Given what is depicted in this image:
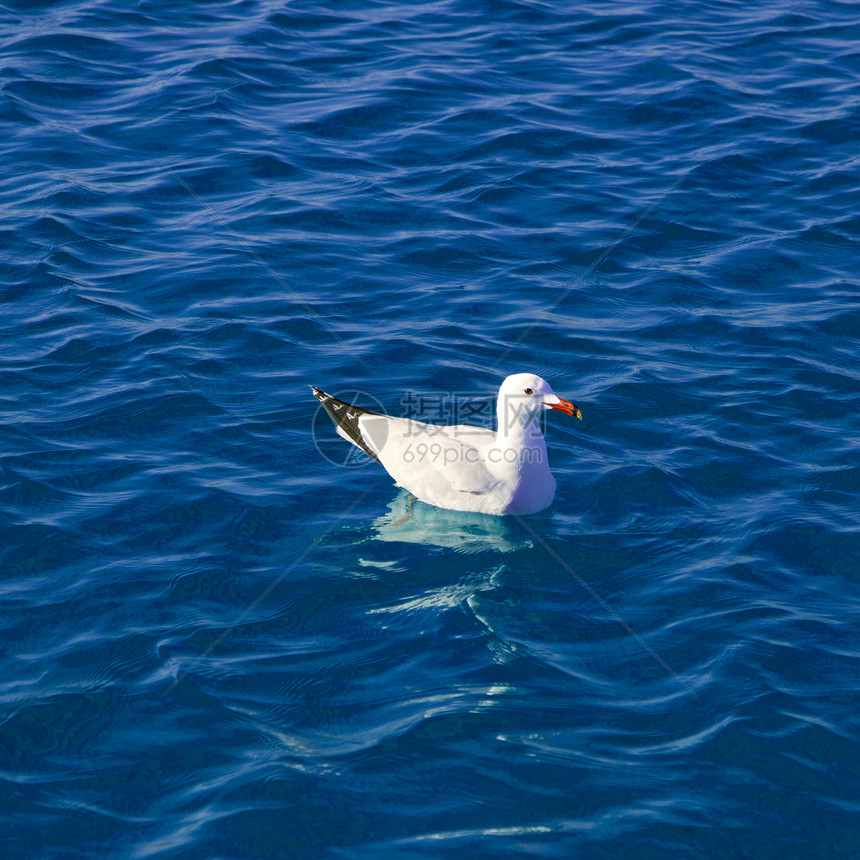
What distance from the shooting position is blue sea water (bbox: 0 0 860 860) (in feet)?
20.5

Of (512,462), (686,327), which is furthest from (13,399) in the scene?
(686,327)

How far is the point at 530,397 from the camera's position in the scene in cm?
868

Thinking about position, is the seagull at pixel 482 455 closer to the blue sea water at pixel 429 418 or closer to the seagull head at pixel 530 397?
the seagull head at pixel 530 397

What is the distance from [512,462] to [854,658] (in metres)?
2.92

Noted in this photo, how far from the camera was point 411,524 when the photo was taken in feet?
28.8

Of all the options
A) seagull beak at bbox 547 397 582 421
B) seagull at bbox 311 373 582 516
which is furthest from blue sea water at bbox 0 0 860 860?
seagull beak at bbox 547 397 582 421

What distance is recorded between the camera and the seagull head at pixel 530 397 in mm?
8586

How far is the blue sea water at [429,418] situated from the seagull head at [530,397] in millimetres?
843

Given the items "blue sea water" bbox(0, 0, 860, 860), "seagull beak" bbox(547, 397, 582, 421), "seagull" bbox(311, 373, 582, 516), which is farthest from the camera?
"seagull" bbox(311, 373, 582, 516)

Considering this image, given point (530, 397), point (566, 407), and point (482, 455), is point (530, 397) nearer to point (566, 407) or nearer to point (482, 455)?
point (566, 407)

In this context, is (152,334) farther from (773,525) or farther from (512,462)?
(773,525)

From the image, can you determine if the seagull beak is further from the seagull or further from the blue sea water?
the blue sea water

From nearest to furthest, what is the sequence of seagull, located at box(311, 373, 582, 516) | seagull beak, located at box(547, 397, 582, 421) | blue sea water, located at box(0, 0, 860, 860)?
1. blue sea water, located at box(0, 0, 860, 860)
2. seagull beak, located at box(547, 397, 582, 421)
3. seagull, located at box(311, 373, 582, 516)

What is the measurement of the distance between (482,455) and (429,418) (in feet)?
3.66
